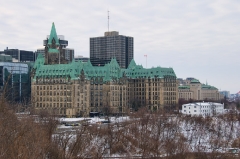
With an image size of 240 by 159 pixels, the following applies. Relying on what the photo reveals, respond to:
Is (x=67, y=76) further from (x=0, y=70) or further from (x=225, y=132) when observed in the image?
(x=225, y=132)

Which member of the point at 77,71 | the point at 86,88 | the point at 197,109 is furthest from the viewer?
the point at 197,109

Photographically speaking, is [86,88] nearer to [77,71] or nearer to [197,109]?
[77,71]

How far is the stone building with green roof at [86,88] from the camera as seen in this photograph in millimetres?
149500

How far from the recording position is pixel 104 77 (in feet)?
521

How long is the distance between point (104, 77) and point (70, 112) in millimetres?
19960

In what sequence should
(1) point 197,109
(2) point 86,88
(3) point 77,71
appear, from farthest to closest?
(1) point 197,109, (2) point 86,88, (3) point 77,71

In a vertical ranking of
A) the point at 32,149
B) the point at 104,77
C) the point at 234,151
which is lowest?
the point at 234,151

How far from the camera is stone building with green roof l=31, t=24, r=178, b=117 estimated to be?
490 feet

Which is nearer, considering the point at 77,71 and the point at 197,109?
the point at 77,71

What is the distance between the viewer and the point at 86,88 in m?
152

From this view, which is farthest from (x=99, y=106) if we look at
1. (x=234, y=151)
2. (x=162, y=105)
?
(x=234, y=151)

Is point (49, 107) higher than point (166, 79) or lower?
lower

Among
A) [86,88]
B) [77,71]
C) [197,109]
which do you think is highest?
[77,71]

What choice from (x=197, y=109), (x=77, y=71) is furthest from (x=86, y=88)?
(x=197, y=109)
